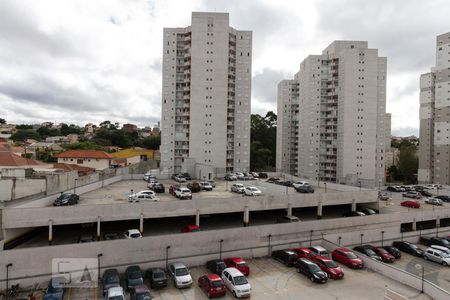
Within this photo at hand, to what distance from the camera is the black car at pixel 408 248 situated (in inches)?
1039

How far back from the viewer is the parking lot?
58.0 ft

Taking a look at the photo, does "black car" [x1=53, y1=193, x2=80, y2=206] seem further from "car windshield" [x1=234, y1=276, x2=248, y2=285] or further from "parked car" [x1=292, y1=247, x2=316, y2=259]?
"parked car" [x1=292, y1=247, x2=316, y2=259]

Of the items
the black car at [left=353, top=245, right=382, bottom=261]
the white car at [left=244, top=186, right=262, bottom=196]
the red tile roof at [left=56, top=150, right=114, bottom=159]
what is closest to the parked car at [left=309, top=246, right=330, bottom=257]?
the black car at [left=353, top=245, right=382, bottom=261]

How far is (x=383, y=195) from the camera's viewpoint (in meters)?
45.4

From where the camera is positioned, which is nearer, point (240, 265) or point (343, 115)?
point (240, 265)

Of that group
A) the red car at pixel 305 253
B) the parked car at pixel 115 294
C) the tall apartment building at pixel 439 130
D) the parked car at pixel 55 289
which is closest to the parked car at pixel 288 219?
the red car at pixel 305 253

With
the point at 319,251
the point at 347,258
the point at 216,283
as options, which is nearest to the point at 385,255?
the point at 347,258

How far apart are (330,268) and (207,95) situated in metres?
42.4

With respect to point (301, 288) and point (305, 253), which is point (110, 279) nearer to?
point (301, 288)

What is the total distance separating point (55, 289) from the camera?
57.1 ft

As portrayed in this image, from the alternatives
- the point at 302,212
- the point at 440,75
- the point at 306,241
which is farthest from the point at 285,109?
the point at 306,241

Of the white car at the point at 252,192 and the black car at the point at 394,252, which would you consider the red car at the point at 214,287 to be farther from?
the black car at the point at 394,252

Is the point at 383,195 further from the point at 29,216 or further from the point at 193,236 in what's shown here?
the point at 29,216

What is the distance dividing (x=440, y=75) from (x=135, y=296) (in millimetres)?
80733
